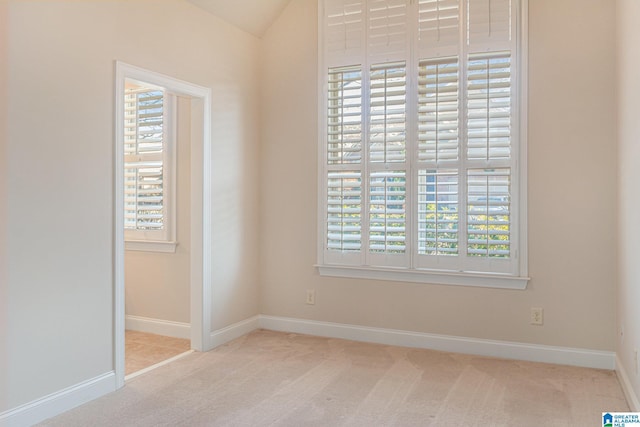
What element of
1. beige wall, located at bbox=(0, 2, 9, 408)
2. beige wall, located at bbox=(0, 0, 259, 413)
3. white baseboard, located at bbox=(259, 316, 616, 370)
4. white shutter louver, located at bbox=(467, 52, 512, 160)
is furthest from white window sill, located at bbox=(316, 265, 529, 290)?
beige wall, located at bbox=(0, 2, 9, 408)

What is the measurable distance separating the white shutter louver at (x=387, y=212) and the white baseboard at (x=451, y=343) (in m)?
0.72

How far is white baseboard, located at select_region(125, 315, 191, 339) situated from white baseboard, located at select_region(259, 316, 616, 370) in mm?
711

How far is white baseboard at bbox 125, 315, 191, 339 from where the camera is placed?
4258mm

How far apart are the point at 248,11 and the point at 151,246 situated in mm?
2245

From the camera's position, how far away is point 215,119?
395cm

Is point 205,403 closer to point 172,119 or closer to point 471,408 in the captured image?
point 471,408

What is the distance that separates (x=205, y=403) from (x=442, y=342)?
1.95m

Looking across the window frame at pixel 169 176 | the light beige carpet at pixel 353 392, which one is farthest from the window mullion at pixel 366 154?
the window frame at pixel 169 176

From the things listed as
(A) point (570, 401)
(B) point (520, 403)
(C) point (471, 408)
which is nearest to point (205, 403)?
(C) point (471, 408)

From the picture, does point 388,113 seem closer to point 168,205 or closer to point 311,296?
point 311,296

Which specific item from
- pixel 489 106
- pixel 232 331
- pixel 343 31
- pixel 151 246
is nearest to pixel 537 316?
pixel 489 106

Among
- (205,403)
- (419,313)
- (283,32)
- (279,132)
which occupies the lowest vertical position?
(205,403)

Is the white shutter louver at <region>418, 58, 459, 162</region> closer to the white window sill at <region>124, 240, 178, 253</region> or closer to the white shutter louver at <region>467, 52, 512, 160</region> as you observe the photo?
the white shutter louver at <region>467, 52, 512, 160</region>

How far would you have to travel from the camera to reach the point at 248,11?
410 centimetres
